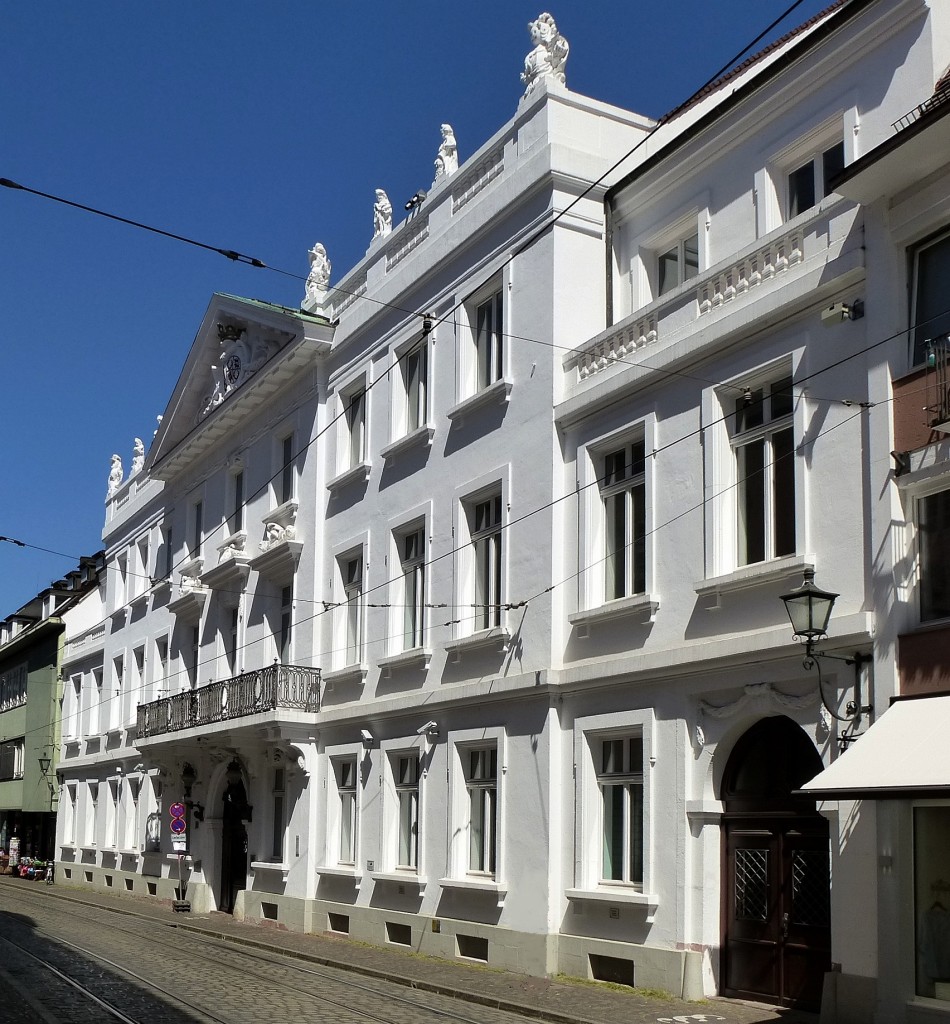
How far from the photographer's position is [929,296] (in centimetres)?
1336

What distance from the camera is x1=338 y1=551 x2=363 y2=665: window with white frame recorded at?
25.0 meters

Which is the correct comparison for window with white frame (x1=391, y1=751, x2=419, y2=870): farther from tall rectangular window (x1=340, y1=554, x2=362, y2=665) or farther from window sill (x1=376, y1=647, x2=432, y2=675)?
tall rectangular window (x1=340, y1=554, x2=362, y2=665)

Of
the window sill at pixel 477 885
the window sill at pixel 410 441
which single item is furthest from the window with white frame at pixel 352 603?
the window sill at pixel 477 885

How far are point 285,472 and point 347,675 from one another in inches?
240

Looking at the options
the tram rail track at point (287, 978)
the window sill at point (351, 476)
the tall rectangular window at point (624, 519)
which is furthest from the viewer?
the window sill at point (351, 476)

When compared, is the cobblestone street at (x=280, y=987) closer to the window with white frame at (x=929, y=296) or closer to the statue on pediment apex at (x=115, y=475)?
the window with white frame at (x=929, y=296)

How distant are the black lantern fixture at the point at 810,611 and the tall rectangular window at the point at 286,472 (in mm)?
16606

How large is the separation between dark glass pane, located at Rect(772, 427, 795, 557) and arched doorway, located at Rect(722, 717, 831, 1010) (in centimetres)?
198

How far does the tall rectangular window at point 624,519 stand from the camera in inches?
693

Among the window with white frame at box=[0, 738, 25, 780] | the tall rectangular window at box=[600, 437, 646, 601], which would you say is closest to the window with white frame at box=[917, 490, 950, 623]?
the tall rectangular window at box=[600, 437, 646, 601]

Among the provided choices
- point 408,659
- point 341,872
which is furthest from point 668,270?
point 341,872

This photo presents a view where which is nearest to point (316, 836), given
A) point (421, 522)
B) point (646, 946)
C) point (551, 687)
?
point (421, 522)

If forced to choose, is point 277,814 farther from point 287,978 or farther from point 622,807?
point 622,807

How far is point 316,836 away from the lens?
25234mm
